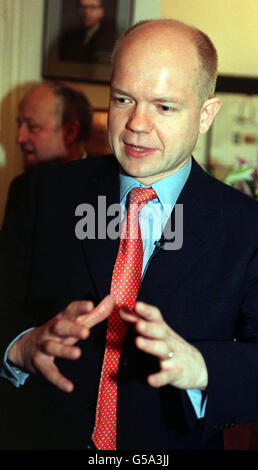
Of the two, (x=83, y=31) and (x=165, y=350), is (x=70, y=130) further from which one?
(x=165, y=350)

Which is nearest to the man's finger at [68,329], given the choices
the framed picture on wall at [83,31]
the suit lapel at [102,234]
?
the suit lapel at [102,234]

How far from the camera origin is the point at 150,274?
1.35 m

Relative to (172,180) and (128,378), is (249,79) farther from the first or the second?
(128,378)

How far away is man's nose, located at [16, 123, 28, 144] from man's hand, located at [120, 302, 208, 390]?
5.94 feet

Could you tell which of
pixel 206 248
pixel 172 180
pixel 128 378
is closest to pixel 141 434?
pixel 128 378

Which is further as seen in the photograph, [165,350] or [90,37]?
[90,37]

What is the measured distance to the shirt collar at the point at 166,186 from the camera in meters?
1.43

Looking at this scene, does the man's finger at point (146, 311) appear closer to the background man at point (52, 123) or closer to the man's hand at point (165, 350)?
the man's hand at point (165, 350)

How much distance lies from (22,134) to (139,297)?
5.32ft

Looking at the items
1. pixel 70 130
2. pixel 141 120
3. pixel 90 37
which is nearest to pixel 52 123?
pixel 70 130

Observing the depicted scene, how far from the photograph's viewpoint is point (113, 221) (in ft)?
4.72

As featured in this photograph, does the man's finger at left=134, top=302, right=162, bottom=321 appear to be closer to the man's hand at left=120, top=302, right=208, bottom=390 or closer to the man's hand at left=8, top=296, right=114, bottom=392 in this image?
the man's hand at left=120, top=302, right=208, bottom=390

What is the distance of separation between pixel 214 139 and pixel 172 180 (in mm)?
1887
